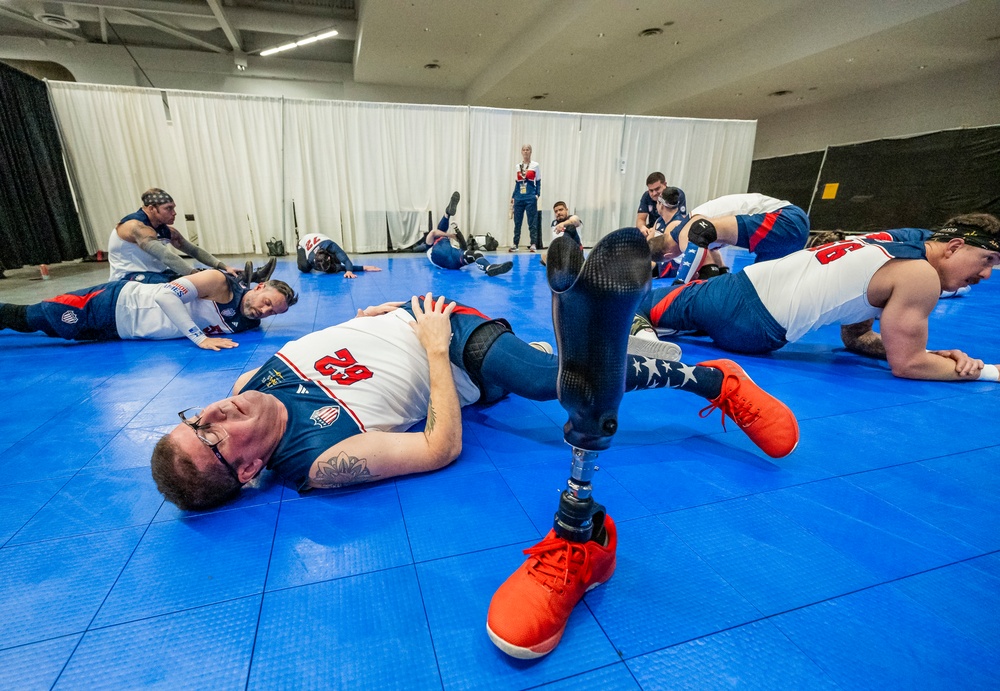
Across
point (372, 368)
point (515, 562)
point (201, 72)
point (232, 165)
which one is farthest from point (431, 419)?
point (201, 72)

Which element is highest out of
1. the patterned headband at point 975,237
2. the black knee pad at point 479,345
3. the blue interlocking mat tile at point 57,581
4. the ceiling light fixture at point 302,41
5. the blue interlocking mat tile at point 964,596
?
the ceiling light fixture at point 302,41

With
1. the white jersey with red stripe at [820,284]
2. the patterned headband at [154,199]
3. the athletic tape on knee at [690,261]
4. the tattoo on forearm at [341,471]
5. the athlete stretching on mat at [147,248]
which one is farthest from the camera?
the athletic tape on knee at [690,261]

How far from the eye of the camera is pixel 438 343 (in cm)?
168

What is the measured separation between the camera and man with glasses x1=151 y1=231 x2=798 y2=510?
1393 mm

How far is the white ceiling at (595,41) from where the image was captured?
759cm

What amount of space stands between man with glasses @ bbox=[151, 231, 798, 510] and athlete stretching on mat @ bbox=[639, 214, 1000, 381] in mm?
758

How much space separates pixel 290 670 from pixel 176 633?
0.33 metres

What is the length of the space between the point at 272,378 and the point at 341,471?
0.52m

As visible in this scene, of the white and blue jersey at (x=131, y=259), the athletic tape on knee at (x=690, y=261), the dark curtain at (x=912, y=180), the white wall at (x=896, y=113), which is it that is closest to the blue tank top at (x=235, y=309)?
the white and blue jersey at (x=131, y=259)

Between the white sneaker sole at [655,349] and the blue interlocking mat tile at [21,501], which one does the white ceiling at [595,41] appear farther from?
the blue interlocking mat tile at [21,501]

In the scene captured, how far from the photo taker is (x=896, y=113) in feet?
32.5

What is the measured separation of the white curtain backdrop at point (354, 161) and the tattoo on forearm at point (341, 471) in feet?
29.2

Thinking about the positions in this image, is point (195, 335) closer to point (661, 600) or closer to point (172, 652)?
point (172, 652)

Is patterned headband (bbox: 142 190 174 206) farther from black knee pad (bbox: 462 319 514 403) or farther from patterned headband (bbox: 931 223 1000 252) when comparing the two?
patterned headband (bbox: 931 223 1000 252)
